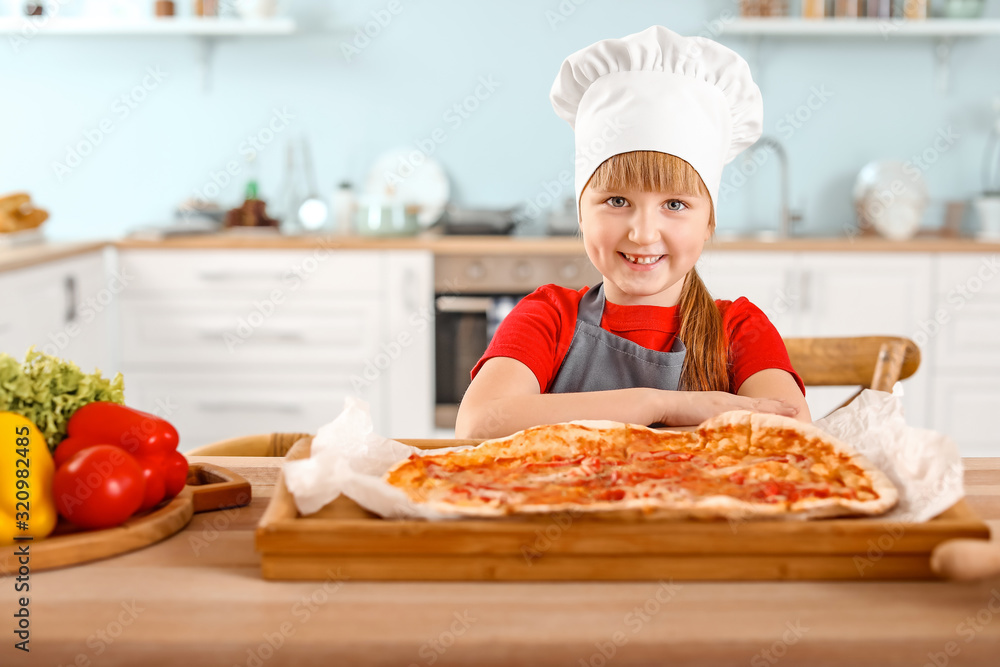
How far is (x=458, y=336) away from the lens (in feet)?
9.75

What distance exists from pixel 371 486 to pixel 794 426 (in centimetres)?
44

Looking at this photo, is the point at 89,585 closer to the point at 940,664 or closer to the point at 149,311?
the point at 940,664

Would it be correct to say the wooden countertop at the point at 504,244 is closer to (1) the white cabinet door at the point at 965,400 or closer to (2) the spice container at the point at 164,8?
(1) the white cabinet door at the point at 965,400

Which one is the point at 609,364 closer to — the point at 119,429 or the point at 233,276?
the point at 119,429

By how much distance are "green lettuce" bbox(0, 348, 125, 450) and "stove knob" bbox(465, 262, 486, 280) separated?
6.89 feet

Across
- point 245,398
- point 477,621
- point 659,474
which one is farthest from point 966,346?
point 477,621

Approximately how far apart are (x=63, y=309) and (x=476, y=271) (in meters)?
1.24

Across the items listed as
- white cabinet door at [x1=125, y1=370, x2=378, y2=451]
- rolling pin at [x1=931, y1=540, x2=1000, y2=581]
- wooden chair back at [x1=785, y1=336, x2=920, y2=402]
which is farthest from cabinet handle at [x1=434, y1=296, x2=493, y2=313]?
rolling pin at [x1=931, y1=540, x2=1000, y2=581]

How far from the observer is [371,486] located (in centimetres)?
72

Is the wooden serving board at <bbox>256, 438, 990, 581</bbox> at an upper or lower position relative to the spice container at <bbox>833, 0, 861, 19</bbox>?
lower

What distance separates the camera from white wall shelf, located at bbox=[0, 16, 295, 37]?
316cm

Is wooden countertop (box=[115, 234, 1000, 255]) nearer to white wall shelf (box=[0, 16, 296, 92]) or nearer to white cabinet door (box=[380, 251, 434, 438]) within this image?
white cabinet door (box=[380, 251, 434, 438])

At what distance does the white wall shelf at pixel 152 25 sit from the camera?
316 cm

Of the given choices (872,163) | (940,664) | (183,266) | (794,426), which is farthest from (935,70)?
(940,664)
